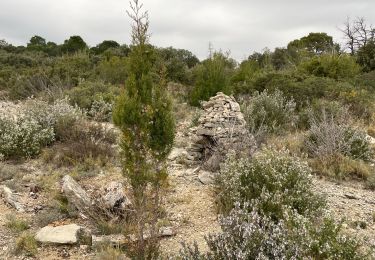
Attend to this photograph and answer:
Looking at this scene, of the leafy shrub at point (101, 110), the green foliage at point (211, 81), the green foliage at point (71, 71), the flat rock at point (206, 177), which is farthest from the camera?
the green foliage at point (71, 71)

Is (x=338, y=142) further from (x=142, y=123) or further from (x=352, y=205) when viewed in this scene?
(x=142, y=123)

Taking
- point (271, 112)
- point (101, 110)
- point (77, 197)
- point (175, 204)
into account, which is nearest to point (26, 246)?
point (77, 197)

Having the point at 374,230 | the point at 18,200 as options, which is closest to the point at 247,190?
the point at 374,230

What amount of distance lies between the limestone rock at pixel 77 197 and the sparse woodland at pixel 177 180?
2cm

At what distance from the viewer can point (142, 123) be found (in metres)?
4.18

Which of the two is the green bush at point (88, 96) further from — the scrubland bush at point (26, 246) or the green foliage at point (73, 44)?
the green foliage at point (73, 44)

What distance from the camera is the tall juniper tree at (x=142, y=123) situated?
4199 millimetres

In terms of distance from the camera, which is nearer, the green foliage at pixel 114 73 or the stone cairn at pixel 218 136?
the stone cairn at pixel 218 136

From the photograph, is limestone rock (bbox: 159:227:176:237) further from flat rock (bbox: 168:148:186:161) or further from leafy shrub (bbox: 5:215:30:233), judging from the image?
flat rock (bbox: 168:148:186:161)

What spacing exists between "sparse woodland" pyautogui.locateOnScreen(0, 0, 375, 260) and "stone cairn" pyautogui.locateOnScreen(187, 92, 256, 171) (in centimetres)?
2

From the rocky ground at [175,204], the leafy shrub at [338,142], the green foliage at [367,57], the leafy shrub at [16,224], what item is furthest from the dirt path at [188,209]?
the green foliage at [367,57]

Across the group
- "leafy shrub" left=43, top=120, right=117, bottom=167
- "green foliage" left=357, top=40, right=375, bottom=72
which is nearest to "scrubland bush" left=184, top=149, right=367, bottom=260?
"leafy shrub" left=43, top=120, right=117, bottom=167

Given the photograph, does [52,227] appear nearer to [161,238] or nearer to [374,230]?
[161,238]

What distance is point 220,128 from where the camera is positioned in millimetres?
7770
